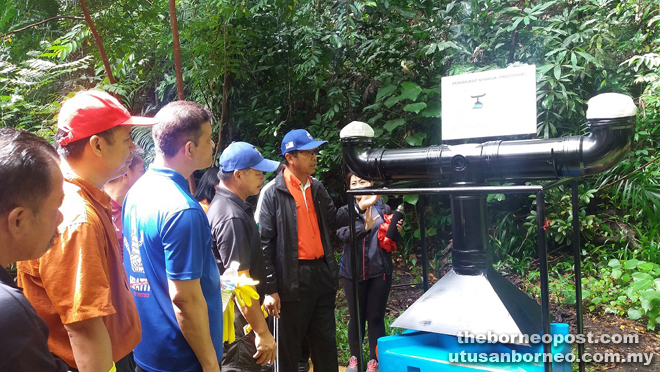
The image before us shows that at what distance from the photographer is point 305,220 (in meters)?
3.77

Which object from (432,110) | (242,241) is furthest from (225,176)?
(432,110)

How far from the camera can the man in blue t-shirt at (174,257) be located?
2.00m

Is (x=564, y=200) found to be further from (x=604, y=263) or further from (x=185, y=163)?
(x=185, y=163)

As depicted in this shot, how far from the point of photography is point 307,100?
7062mm

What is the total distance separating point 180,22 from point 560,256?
489 cm

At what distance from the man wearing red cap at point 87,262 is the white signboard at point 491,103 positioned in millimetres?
1334

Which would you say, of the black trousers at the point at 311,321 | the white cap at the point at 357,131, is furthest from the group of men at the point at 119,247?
the white cap at the point at 357,131

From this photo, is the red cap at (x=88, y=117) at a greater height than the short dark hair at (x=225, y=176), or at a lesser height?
greater

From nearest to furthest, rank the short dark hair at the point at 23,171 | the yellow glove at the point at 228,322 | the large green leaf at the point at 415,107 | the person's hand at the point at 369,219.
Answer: the short dark hair at the point at 23,171 → the yellow glove at the point at 228,322 → the person's hand at the point at 369,219 → the large green leaf at the point at 415,107

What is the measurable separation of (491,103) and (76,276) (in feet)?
5.59

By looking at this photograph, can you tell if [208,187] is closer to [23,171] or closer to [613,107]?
[23,171]

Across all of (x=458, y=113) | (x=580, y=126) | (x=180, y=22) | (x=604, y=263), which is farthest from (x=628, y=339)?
(x=180, y=22)

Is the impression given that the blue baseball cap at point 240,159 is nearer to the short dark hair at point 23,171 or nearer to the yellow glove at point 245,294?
the yellow glove at point 245,294

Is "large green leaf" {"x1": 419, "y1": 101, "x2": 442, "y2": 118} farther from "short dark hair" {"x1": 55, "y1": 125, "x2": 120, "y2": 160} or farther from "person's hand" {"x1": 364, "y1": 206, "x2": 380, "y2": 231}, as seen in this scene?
"short dark hair" {"x1": 55, "y1": 125, "x2": 120, "y2": 160}
